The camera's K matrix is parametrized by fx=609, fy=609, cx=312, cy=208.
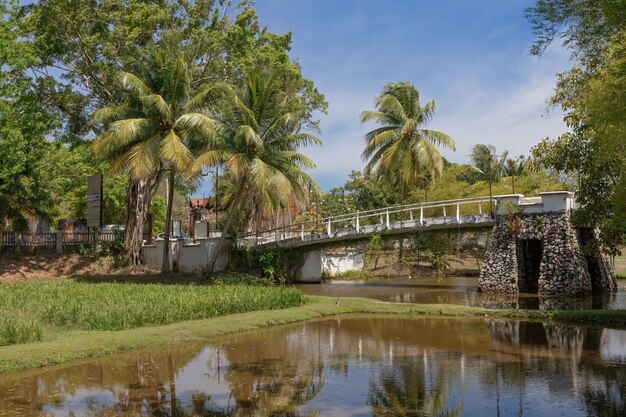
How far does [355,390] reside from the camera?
408 inches

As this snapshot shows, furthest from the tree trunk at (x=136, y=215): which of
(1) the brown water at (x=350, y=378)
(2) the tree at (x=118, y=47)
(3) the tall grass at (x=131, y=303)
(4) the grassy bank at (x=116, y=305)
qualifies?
(1) the brown water at (x=350, y=378)

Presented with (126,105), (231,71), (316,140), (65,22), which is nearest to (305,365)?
(316,140)

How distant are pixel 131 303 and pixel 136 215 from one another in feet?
55.3

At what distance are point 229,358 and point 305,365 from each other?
5.85 feet

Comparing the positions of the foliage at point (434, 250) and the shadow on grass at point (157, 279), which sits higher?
the foliage at point (434, 250)

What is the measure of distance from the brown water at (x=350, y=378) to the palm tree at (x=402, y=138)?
19688 mm

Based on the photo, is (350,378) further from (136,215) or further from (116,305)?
(136,215)

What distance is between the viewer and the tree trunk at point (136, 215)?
107 feet

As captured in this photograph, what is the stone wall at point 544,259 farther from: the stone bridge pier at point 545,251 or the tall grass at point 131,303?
the tall grass at point 131,303

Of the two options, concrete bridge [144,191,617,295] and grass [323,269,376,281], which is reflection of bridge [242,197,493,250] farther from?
grass [323,269,376,281]

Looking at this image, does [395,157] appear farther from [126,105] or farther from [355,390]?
[355,390]

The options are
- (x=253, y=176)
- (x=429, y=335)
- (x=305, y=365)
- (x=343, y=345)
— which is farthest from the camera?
(x=253, y=176)

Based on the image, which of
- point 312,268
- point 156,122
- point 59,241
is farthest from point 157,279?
point 312,268

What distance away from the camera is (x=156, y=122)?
1089 inches
